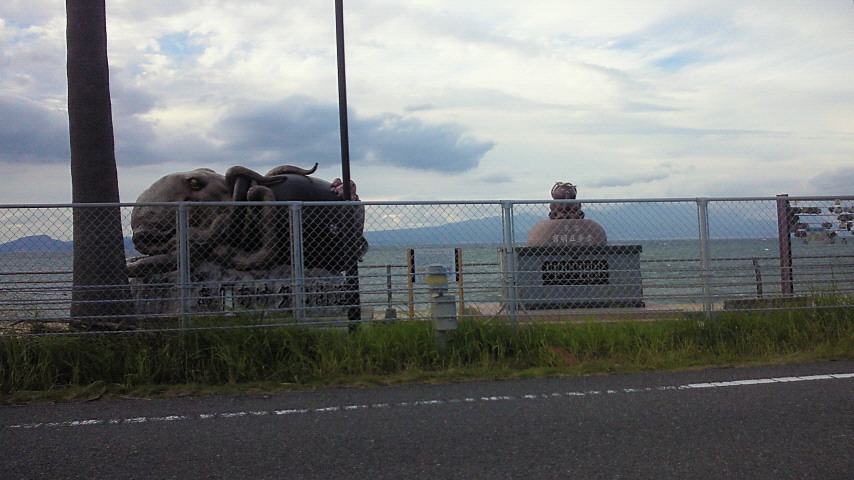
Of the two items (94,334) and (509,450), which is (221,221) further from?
(509,450)

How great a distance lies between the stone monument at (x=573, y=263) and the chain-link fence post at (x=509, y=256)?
0.70 metres

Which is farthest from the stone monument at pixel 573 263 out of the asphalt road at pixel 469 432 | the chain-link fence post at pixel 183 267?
the chain-link fence post at pixel 183 267

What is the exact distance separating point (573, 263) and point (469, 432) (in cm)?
690

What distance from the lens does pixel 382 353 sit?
714 cm

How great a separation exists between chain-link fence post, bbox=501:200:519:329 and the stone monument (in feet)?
2.28

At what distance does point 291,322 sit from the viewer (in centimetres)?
748

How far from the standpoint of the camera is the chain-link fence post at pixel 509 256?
7.91 m

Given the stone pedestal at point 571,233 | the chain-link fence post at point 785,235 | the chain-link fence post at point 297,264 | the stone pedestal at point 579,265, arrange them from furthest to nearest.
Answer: the stone pedestal at point 571,233 → the stone pedestal at point 579,265 → the chain-link fence post at point 785,235 → the chain-link fence post at point 297,264

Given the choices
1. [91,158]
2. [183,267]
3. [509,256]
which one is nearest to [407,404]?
[509,256]

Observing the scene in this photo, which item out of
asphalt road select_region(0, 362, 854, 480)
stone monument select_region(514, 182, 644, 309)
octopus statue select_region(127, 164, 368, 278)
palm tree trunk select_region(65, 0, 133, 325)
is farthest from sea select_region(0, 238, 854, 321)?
octopus statue select_region(127, 164, 368, 278)

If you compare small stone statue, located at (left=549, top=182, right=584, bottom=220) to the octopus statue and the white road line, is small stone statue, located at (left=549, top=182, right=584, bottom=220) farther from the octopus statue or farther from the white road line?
the white road line

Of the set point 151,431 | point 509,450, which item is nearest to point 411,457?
point 509,450

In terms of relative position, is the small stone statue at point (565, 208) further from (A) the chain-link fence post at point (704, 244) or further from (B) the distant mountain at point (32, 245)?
(B) the distant mountain at point (32, 245)

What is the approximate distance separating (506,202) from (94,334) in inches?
177
